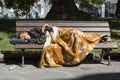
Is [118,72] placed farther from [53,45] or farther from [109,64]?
[53,45]

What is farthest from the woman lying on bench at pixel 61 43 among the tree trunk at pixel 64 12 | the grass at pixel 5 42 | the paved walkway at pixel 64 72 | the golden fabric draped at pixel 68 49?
the tree trunk at pixel 64 12

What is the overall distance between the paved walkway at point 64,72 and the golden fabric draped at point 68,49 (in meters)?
0.19

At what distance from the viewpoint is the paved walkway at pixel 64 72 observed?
356 inches

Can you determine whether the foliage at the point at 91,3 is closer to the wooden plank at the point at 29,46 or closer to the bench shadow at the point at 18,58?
the bench shadow at the point at 18,58

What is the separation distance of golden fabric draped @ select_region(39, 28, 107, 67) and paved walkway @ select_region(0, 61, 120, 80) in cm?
19

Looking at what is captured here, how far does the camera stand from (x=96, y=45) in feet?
33.3

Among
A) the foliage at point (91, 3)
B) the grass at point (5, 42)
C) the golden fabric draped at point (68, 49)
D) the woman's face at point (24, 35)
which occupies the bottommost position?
the foliage at point (91, 3)

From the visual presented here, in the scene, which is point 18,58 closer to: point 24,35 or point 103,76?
point 24,35

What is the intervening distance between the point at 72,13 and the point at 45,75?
9.36 m

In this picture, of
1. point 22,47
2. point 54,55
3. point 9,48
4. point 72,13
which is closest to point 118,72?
point 54,55

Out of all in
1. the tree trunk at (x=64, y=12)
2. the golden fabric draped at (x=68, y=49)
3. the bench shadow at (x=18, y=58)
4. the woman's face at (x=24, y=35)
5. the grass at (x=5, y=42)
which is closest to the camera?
the golden fabric draped at (x=68, y=49)

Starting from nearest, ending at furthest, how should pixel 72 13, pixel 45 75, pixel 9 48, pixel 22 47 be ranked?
pixel 45 75 < pixel 22 47 < pixel 9 48 < pixel 72 13

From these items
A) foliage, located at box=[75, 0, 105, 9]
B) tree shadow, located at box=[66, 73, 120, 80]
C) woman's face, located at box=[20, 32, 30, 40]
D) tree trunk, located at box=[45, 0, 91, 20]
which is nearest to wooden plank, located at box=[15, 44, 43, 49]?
woman's face, located at box=[20, 32, 30, 40]

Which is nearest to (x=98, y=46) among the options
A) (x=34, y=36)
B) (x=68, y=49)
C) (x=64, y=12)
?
(x=68, y=49)
